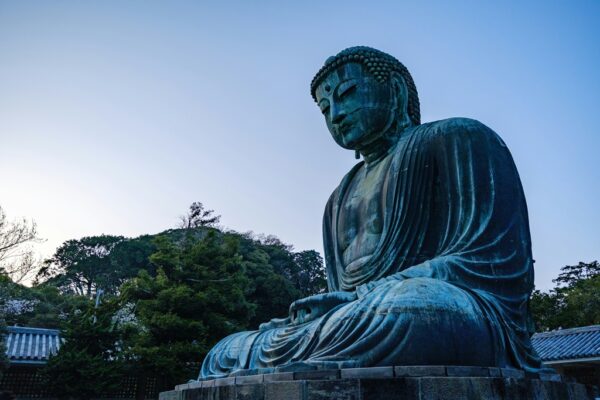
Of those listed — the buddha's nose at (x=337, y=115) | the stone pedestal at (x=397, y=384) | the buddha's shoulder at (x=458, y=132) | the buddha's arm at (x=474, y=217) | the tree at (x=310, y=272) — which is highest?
the tree at (x=310, y=272)

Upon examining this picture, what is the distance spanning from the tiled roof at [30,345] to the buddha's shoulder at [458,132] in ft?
55.3

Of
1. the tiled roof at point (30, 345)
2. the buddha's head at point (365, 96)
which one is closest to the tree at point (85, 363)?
the tiled roof at point (30, 345)

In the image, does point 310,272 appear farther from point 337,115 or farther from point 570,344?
point 337,115

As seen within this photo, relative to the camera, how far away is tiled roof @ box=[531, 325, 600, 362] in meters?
16.7

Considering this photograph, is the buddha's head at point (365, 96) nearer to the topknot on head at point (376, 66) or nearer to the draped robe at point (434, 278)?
the topknot on head at point (376, 66)

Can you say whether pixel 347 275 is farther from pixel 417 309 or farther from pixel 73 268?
pixel 73 268

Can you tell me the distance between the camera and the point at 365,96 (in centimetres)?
577

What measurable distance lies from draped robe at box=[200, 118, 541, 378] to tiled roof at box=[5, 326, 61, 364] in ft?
52.8

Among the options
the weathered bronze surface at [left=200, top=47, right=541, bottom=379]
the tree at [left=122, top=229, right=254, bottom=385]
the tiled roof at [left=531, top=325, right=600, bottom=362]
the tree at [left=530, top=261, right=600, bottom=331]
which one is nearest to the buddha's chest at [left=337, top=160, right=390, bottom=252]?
the weathered bronze surface at [left=200, top=47, right=541, bottom=379]

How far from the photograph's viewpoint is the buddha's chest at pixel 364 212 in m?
5.34

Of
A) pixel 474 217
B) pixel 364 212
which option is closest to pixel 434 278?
pixel 474 217

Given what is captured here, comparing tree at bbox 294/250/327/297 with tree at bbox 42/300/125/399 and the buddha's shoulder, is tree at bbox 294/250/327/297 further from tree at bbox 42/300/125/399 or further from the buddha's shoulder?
the buddha's shoulder

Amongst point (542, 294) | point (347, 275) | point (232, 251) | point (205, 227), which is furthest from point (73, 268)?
point (347, 275)

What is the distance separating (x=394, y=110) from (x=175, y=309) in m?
12.6
